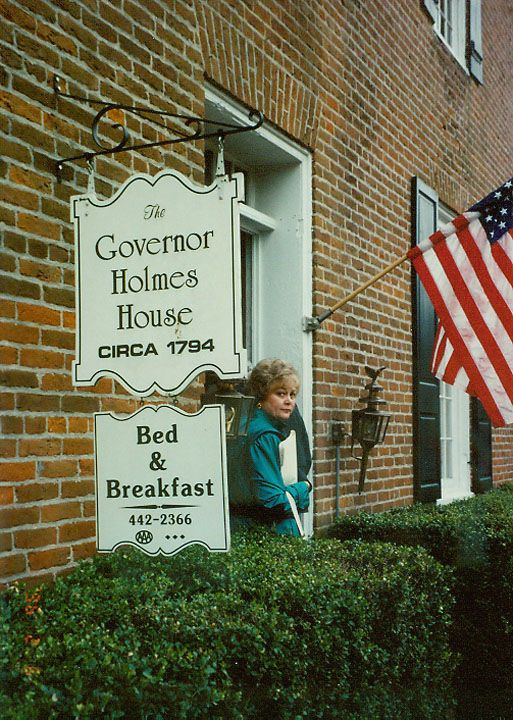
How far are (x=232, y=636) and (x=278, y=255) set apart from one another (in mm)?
3256

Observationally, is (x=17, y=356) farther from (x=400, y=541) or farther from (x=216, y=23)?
(x=400, y=541)

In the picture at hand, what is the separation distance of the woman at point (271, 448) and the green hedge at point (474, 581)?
4.03 feet

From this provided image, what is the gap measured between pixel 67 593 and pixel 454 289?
304 centimetres

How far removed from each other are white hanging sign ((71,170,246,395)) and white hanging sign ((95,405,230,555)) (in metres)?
0.12

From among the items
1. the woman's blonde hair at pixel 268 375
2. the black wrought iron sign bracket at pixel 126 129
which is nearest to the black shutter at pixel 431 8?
the black wrought iron sign bracket at pixel 126 129

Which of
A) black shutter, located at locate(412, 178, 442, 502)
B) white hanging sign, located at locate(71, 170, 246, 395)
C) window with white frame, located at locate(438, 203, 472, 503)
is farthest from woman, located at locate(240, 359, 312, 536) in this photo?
window with white frame, located at locate(438, 203, 472, 503)

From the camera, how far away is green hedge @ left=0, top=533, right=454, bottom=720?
2.19 metres

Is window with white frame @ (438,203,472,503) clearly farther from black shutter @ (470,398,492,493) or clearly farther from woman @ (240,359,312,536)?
woman @ (240,359,312,536)

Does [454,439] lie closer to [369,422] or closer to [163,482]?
[369,422]

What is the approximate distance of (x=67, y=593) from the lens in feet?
9.58

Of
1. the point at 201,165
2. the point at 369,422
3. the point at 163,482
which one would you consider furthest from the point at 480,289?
the point at 163,482

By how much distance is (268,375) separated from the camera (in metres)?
4.34

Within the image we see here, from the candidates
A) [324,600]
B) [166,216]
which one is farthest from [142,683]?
[166,216]

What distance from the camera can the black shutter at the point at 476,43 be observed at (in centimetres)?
906
